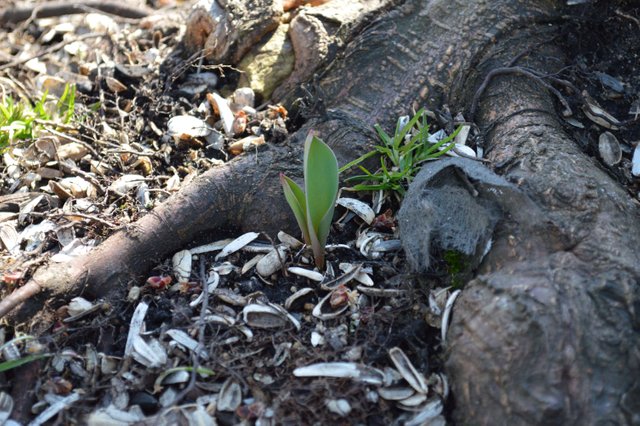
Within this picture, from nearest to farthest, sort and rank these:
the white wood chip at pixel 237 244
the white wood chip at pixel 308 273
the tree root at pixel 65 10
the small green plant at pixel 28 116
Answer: the white wood chip at pixel 308 273
the white wood chip at pixel 237 244
the small green plant at pixel 28 116
the tree root at pixel 65 10

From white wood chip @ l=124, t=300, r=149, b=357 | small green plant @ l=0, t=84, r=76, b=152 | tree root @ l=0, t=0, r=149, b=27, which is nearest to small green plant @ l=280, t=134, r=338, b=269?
white wood chip @ l=124, t=300, r=149, b=357

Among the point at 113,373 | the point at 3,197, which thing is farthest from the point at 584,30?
the point at 3,197

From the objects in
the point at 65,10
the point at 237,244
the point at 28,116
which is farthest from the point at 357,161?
the point at 65,10

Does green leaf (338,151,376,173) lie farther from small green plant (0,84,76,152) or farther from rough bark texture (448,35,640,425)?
small green plant (0,84,76,152)

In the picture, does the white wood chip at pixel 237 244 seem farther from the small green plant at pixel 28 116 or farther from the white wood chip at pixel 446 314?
the small green plant at pixel 28 116

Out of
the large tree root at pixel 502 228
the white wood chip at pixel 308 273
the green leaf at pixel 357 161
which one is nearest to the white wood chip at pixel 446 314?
the large tree root at pixel 502 228
